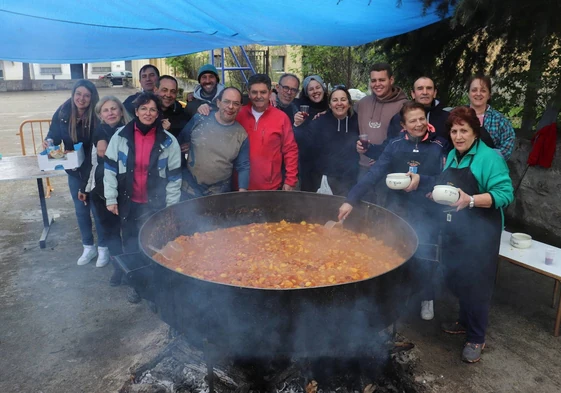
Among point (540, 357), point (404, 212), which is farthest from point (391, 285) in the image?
point (540, 357)

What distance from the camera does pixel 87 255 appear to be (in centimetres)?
489

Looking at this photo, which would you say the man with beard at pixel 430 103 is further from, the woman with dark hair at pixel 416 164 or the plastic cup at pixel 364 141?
the plastic cup at pixel 364 141

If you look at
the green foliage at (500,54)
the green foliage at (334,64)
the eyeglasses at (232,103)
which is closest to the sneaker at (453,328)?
the eyeglasses at (232,103)

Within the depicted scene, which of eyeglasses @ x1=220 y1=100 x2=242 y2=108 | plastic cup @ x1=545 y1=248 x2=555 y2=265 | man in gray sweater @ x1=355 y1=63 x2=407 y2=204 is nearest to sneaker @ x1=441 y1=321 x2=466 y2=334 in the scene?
plastic cup @ x1=545 y1=248 x2=555 y2=265

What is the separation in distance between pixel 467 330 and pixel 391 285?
4.56ft

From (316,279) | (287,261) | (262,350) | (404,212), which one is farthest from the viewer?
(404,212)

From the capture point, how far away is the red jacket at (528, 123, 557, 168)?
5266mm

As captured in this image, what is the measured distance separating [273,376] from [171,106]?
3126 millimetres

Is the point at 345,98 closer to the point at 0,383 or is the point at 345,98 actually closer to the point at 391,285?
the point at 391,285

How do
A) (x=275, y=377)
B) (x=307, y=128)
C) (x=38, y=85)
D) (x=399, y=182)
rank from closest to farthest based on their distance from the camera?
(x=275, y=377) < (x=399, y=182) < (x=307, y=128) < (x=38, y=85)

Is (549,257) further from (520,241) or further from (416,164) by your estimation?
(416,164)

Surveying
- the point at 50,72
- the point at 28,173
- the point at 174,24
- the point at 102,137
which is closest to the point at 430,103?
the point at 174,24

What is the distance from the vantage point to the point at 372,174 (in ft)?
11.6

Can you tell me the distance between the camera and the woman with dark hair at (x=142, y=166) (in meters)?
3.73
